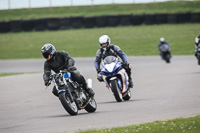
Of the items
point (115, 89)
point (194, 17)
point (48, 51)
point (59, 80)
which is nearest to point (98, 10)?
point (194, 17)

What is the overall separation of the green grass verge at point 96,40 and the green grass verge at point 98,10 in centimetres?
380

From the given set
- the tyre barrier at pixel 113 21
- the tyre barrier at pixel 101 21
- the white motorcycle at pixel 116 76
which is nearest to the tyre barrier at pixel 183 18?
the tyre barrier at pixel 113 21

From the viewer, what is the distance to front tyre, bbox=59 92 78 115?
9.04m

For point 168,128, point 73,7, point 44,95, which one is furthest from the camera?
point 73,7

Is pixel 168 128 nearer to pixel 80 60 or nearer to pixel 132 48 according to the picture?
pixel 80 60

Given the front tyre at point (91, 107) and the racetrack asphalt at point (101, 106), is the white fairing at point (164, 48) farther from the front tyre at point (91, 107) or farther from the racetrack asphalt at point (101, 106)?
the front tyre at point (91, 107)

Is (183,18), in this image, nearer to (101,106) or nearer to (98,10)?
(98,10)

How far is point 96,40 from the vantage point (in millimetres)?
39094

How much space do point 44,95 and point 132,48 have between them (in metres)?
21.1

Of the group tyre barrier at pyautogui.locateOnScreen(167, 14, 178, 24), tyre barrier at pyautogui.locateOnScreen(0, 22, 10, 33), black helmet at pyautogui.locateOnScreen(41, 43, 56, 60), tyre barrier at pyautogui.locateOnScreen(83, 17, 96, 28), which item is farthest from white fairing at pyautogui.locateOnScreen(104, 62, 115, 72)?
tyre barrier at pyautogui.locateOnScreen(0, 22, 10, 33)

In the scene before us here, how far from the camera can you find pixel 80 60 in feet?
95.8

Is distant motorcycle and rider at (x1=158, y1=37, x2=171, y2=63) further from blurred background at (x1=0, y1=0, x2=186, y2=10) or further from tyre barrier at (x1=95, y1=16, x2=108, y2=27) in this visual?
blurred background at (x1=0, y1=0, x2=186, y2=10)

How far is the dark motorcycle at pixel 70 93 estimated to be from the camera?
913 centimetres

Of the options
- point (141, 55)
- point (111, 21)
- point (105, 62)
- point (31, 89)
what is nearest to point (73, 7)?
point (111, 21)
